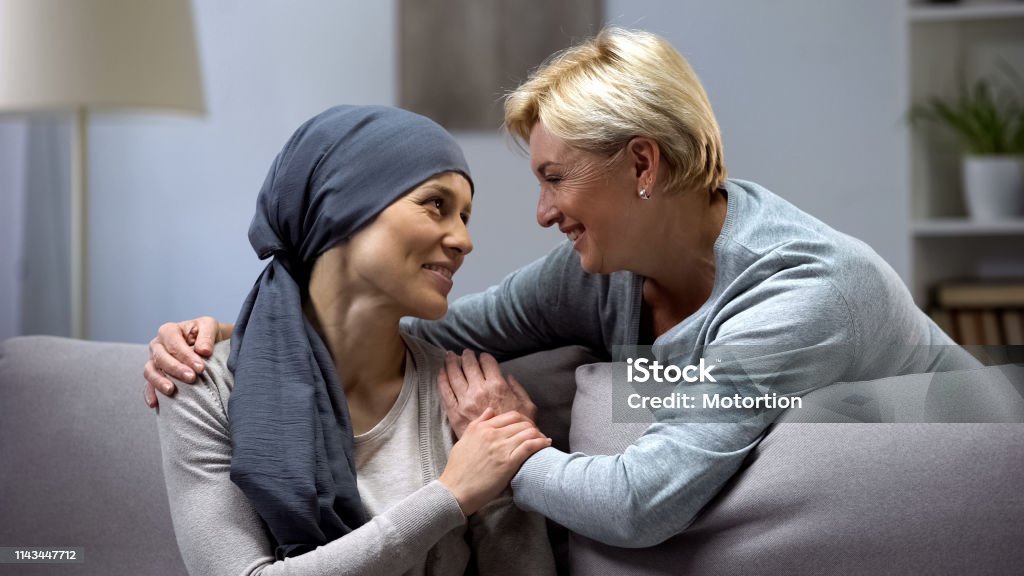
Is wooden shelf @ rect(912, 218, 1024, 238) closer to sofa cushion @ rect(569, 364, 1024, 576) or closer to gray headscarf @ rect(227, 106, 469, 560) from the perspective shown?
sofa cushion @ rect(569, 364, 1024, 576)

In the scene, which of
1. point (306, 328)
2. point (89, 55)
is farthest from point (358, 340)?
point (89, 55)

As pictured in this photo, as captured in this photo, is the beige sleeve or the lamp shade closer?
the beige sleeve

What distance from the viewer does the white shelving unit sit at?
3039 mm

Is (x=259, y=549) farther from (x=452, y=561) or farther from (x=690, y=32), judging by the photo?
(x=690, y=32)

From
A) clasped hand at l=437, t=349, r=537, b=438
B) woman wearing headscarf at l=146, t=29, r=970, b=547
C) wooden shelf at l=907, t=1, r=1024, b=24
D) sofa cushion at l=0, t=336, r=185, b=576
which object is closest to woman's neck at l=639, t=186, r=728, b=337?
woman wearing headscarf at l=146, t=29, r=970, b=547

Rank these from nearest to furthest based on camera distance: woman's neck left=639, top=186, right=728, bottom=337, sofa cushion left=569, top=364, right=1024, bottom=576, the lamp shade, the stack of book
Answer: sofa cushion left=569, top=364, right=1024, bottom=576, woman's neck left=639, top=186, right=728, bottom=337, the lamp shade, the stack of book

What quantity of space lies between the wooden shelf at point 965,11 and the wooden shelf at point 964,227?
22.0 inches

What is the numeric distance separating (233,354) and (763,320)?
683 millimetres

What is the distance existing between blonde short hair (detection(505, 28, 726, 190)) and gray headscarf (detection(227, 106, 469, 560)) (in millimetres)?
171

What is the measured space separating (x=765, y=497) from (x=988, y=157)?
2.03 m

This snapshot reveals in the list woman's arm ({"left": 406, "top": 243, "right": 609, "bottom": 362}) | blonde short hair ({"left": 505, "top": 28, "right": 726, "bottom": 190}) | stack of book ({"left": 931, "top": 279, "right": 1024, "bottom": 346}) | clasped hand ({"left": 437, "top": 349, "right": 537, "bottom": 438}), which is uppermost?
blonde short hair ({"left": 505, "top": 28, "right": 726, "bottom": 190})

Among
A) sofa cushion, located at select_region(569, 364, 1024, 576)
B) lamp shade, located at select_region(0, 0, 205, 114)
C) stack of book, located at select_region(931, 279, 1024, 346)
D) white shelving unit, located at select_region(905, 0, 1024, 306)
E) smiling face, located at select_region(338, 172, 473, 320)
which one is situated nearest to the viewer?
sofa cushion, located at select_region(569, 364, 1024, 576)

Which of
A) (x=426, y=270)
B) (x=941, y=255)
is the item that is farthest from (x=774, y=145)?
(x=426, y=270)

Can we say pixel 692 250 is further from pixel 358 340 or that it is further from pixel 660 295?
pixel 358 340
